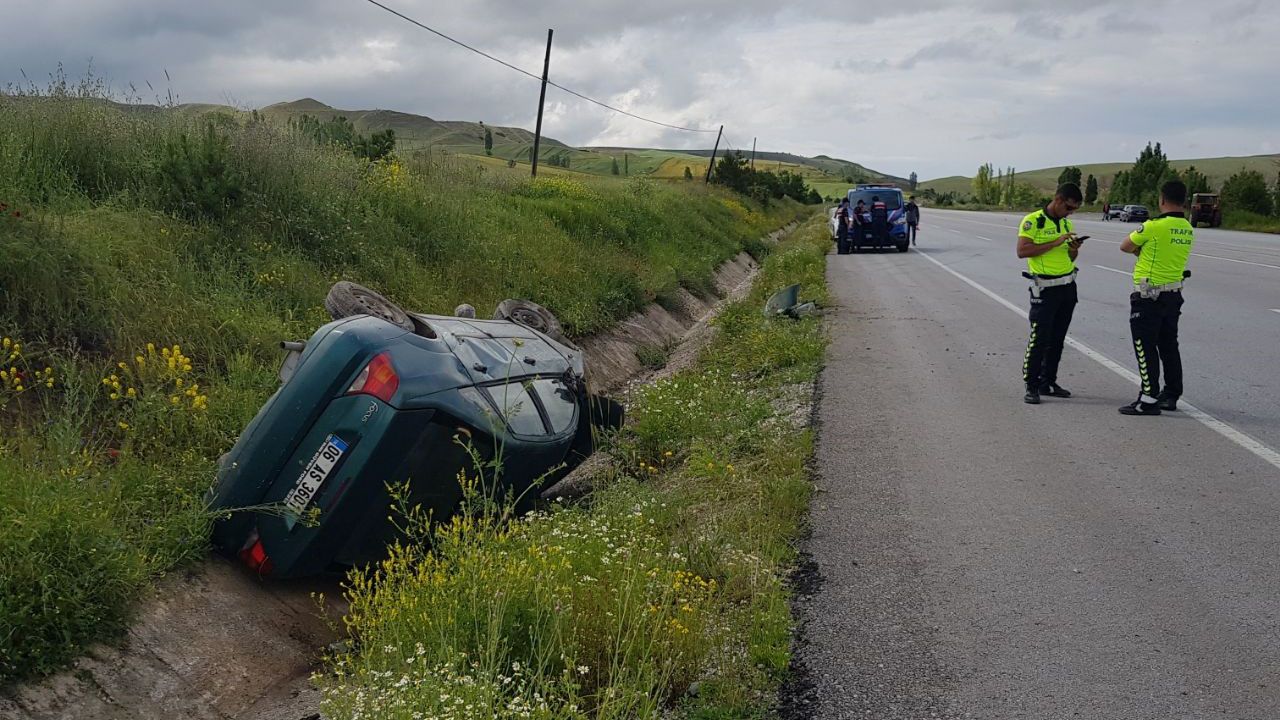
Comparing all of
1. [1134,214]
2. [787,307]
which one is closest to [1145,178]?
[1134,214]

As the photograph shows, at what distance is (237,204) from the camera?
8.98 meters

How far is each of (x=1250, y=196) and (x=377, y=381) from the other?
58.0 metres

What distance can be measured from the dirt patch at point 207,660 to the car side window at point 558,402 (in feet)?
5.23

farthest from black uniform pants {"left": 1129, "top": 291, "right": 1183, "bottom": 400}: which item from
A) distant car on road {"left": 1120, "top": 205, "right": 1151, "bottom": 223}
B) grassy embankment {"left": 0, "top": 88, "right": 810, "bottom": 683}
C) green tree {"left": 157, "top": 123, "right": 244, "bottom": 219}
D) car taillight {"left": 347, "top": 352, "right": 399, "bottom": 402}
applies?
distant car on road {"left": 1120, "top": 205, "right": 1151, "bottom": 223}

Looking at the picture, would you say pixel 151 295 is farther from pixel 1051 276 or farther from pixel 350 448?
pixel 1051 276

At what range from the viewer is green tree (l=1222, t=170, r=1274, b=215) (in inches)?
2008

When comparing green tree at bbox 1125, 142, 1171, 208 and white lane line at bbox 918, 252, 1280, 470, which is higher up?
green tree at bbox 1125, 142, 1171, 208

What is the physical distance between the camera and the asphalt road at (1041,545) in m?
3.54

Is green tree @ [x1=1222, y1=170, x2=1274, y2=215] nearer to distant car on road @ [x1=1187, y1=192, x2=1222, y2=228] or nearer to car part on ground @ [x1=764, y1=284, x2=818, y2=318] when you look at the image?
distant car on road @ [x1=1187, y1=192, x2=1222, y2=228]

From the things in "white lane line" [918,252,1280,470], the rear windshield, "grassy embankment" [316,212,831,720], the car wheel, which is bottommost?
"grassy embankment" [316,212,831,720]

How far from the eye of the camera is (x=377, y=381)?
4.88m

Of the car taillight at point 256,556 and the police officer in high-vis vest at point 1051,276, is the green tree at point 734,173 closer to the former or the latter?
the police officer in high-vis vest at point 1051,276

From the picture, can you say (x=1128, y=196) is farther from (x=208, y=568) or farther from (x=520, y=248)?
(x=208, y=568)

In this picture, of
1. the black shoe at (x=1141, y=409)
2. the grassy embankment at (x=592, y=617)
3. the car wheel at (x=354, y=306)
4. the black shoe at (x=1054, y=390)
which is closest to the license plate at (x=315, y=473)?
the grassy embankment at (x=592, y=617)
